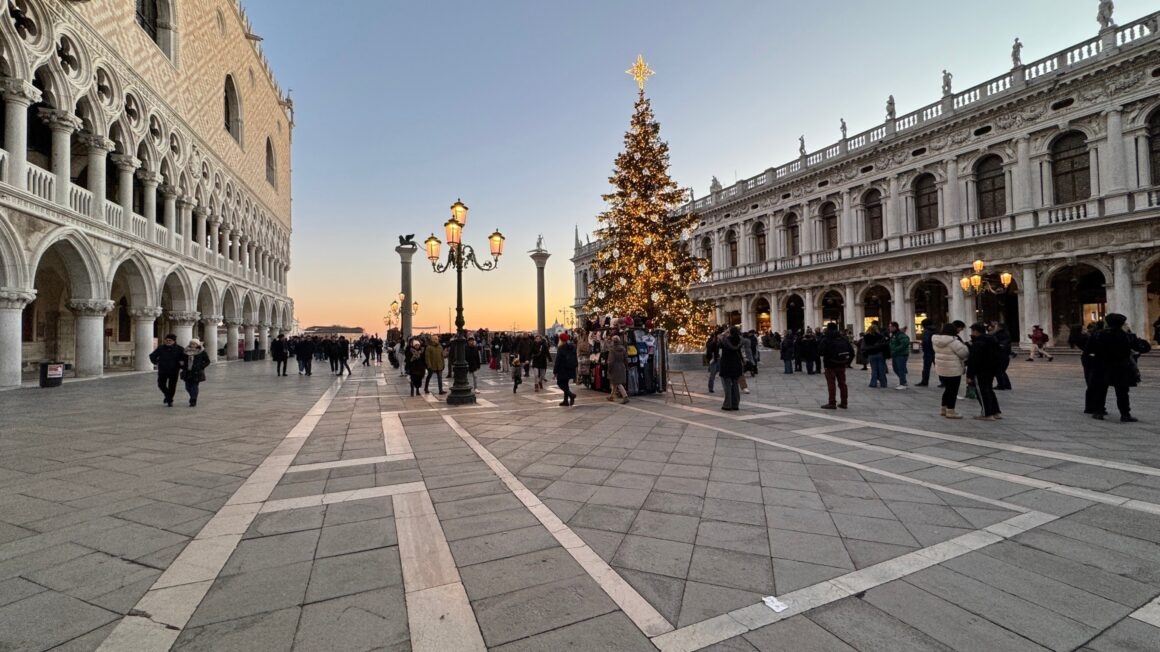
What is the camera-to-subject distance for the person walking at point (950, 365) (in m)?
7.88

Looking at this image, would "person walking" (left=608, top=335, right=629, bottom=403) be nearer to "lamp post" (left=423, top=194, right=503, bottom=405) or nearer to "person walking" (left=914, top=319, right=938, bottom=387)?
"lamp post" (left=423, top=194, right=503, bottom=405)

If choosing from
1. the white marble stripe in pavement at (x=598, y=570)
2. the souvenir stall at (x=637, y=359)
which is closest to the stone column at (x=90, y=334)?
the souvenir stall at (x=637, y=359)

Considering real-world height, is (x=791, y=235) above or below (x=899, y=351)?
above

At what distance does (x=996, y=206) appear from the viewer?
2394cm

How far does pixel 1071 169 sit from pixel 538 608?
99.5 feet

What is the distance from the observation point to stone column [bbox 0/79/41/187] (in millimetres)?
12828

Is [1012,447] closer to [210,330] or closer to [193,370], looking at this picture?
[193,370]

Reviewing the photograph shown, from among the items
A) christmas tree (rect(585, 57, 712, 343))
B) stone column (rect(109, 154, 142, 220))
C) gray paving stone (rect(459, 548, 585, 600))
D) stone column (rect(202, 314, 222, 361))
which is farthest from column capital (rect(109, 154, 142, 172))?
gray paving stone (rect(459, 548, 585, 600))

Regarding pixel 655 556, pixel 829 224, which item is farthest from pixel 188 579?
pixel 829 224

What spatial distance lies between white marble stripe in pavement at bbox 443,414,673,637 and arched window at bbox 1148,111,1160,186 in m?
28.7

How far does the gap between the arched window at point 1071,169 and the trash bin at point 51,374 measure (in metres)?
37.7

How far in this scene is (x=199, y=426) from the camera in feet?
25.4

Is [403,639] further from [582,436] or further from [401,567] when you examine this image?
[582,436]

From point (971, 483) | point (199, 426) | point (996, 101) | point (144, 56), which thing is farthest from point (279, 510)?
point (996, 101)
